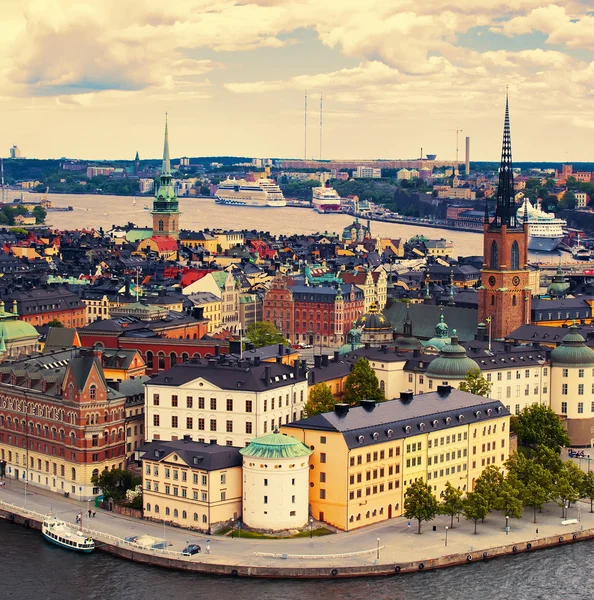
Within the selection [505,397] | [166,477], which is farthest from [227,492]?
[505,397]

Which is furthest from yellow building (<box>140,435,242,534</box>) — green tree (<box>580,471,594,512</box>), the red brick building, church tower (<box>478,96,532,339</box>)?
church tower (<box>478,96,532,339</box>)

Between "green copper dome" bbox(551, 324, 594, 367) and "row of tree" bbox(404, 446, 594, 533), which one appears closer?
"row of tree" bbox(404, 446, 594, 533)

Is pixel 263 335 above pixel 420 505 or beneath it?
above

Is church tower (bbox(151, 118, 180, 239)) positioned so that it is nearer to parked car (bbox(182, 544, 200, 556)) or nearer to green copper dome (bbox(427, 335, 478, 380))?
green copper dome (bbox(427, 335, 478, 380))

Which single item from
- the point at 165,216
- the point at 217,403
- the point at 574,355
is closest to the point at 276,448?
the point at 217,403

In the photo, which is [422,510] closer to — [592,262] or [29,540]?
[29,540]

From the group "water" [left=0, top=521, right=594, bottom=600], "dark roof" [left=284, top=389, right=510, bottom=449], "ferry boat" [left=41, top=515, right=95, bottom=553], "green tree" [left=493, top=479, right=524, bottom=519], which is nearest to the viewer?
"water" [left=0, top=521, right=594, bottom=600]

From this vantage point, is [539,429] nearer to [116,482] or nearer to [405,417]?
[405,417]
